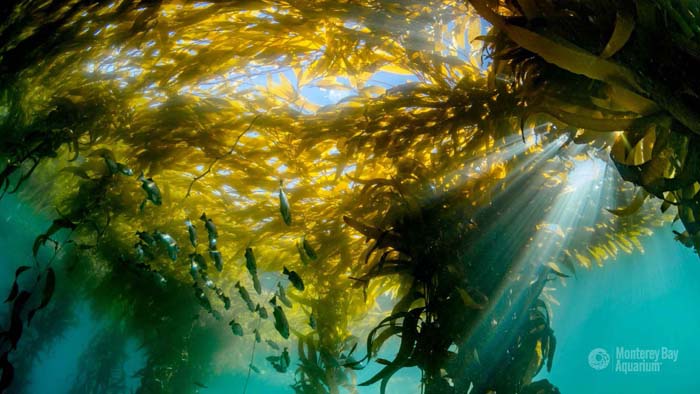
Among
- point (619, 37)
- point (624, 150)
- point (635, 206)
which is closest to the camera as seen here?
point (619, 37)

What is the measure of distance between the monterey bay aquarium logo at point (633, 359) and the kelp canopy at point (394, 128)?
55595mm

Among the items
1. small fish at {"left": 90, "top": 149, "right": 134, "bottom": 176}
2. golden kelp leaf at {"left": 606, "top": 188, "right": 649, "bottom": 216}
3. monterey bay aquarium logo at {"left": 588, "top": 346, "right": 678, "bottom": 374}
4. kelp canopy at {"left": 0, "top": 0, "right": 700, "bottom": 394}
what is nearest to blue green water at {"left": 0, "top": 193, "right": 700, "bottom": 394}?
monterey bay aquarium logo at {"left": 588, "top": 346, "right": 678, "bottom": 374}

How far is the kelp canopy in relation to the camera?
1455 millimetres

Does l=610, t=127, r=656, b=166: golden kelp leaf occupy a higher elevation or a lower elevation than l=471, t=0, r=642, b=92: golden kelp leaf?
lower

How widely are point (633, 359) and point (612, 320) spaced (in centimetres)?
2382

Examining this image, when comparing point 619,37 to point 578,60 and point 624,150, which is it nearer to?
point 578,60

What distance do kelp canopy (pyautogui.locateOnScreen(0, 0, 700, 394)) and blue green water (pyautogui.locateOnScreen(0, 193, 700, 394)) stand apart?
250 inches

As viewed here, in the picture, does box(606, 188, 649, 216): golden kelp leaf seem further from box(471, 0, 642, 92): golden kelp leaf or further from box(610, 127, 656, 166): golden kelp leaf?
box(471, 0, 642, 92): golden kelp leaf

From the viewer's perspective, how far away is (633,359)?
50.7 metres

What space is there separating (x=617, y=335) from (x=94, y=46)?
53100 mm

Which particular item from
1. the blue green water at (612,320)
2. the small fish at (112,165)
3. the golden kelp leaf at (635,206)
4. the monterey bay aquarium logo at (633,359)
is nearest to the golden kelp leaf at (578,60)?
the golden kelp leaf at (635,206)

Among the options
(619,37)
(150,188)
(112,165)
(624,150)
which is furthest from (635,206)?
(112,165)

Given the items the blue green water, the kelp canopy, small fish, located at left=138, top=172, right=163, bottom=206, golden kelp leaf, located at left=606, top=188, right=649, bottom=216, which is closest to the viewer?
the kelp canopy

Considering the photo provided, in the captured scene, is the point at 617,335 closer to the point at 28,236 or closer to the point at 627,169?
the point at 627,169
